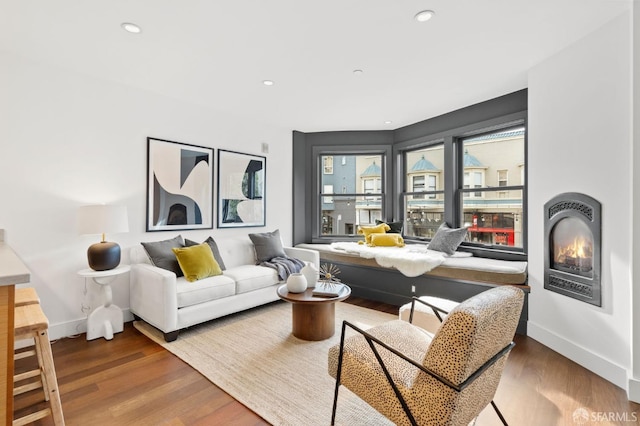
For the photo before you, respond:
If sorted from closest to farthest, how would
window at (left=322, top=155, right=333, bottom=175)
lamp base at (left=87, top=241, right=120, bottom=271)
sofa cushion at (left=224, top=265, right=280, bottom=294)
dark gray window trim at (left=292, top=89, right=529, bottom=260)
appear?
lamp base at (left=87, top=241, right=120, bottom=271), sofa cushion at (left=224, top=265, right=280, bottom=294), dark gray window trim at (left=292, top=89, right=529, bottom=260), window at (left=322, top=155, right=333, bottom=175)

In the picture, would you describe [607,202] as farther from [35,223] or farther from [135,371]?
[35,223]

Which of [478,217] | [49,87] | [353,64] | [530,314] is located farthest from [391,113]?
[49,87]

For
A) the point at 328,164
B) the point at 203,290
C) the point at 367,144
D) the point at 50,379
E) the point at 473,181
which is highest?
the point at 367,144

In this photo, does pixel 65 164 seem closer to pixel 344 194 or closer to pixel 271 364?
pixel 271 364

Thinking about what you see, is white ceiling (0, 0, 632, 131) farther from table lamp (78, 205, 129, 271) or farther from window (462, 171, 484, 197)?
table lamp (78, 205, 129, 271)

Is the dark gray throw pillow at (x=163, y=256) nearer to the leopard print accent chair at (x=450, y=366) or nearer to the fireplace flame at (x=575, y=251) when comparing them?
the leopard print accent chair at (x=450, y=366)

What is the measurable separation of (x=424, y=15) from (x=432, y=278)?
275cm

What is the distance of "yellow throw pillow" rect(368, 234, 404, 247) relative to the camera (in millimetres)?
4457

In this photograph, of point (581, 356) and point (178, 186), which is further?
point (178, 186)

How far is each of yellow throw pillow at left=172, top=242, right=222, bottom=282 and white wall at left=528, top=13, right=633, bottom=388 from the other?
3337 mm

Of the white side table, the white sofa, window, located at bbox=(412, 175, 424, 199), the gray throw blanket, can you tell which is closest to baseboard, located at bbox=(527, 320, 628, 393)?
window, located at bbox=(412, 175, 424, 199)

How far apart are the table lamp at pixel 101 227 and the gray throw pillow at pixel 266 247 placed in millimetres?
1608

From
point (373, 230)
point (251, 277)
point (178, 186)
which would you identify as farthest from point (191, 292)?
point (373, 230)

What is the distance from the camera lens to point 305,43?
246 centimetres
